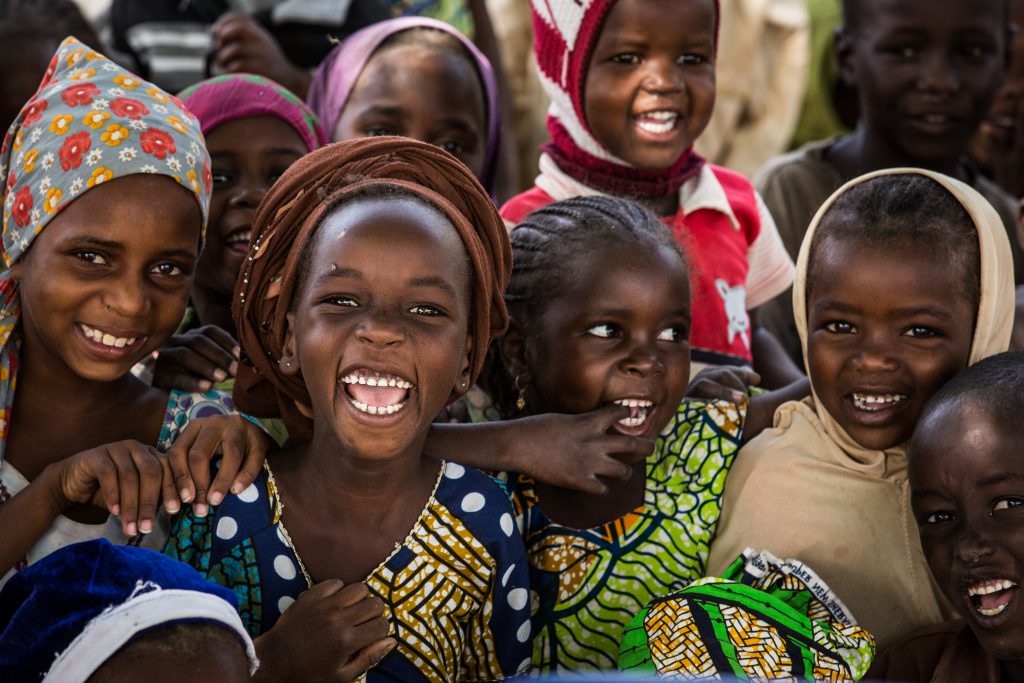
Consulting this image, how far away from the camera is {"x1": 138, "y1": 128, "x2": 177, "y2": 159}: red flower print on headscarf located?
9.42 ft

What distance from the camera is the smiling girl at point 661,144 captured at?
3.66 meters

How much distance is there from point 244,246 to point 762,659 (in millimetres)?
1815

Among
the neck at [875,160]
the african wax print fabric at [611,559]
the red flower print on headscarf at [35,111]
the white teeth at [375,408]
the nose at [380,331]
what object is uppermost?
the red flower print on headscarf at [35,111]

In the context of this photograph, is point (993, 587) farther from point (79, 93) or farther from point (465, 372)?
point (79, 93)

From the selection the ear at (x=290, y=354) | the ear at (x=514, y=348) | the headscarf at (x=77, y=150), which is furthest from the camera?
the ear at (x=514, y=348)

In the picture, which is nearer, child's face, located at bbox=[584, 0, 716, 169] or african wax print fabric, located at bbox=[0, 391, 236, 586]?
african wax print fabric, located at bbox=[0, 391, 236, 586]

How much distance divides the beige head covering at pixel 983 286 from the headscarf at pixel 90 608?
62.0 inches

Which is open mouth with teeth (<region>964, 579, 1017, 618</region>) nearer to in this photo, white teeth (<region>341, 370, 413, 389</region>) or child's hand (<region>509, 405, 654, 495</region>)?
child's hand (<region>509, 405, 654, 495</region>)

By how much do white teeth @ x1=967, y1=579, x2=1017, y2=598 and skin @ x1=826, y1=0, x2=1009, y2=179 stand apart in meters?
2.41

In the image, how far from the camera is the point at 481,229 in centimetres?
287

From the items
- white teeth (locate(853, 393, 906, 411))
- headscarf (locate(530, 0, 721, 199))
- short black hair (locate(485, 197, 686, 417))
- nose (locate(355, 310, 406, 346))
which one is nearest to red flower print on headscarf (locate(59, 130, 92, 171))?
nose (locate(355, 310, 406, 346))

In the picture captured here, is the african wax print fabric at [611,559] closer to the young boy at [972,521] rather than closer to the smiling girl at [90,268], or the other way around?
the young boy at [972,521]

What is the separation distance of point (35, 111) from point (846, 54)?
3115 millimetres

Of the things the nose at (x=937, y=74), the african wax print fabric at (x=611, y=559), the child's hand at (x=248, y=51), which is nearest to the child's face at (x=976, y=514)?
the african wax print fabric at (x=611, y=559)
